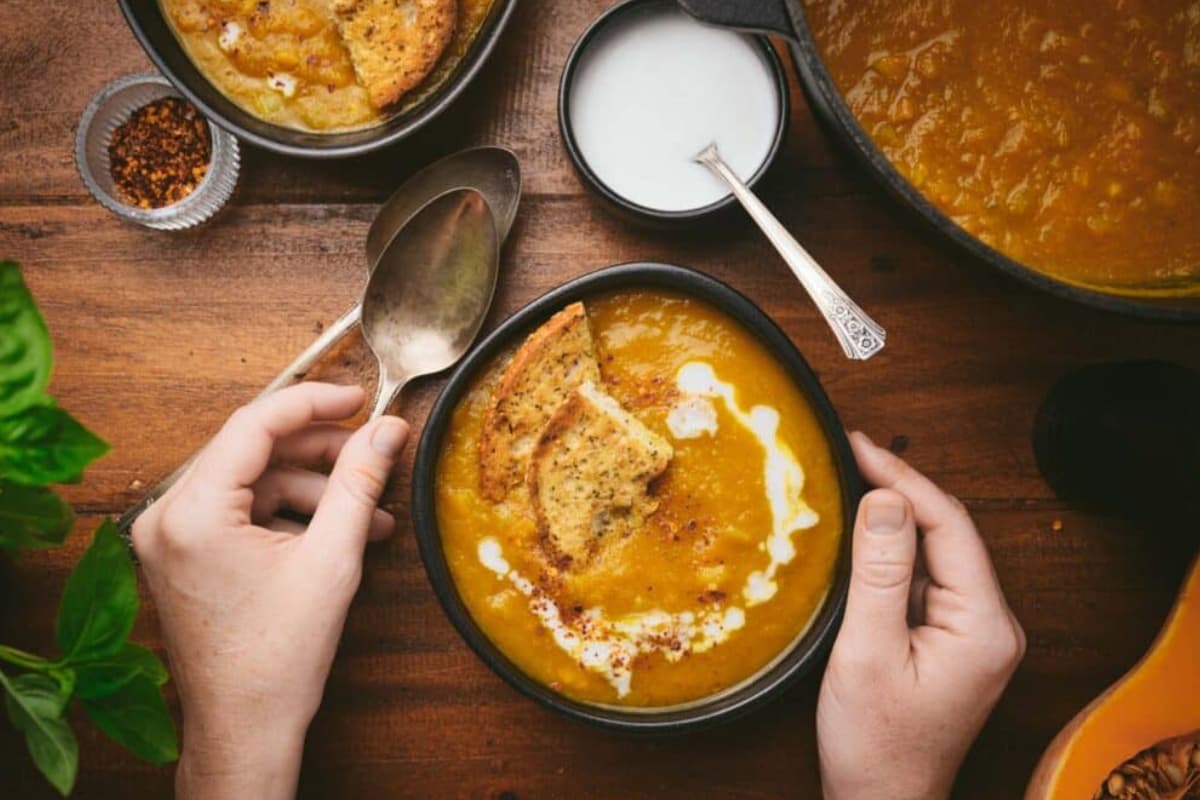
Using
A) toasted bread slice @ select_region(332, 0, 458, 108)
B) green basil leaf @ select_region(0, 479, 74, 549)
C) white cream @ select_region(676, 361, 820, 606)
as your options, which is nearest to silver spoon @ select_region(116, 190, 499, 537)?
toasted bread slice @ select_region(332, 0, 458, 108)

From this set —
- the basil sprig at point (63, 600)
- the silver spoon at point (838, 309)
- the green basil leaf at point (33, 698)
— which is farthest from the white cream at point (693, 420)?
the green basil leaf at point (33, 698)

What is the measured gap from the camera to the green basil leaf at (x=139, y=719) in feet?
5.10

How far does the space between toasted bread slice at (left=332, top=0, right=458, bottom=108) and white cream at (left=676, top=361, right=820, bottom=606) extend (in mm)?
919

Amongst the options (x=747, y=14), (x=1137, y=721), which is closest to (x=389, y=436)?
(x=747, y=14)

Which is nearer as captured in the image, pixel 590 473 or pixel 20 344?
pixel 20 344

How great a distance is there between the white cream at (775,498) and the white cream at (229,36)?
4.09ft

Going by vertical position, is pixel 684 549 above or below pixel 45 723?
below

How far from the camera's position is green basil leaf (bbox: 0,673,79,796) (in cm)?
146

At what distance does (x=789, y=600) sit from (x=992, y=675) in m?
0.40

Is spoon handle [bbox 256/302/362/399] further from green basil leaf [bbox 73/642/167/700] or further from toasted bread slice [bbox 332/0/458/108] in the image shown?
green basil leaf [bbox 73/642/167/700]

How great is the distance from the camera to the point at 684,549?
1.99 metres

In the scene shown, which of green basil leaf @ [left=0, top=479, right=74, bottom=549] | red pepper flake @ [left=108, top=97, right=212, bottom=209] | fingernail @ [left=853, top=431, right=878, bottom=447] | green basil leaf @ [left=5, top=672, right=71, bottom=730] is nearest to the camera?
green basil leaf @ [left=5, top=672, right=71, bottom=730]

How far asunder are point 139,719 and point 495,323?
102 centimetres

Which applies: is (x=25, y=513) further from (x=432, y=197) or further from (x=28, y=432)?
(x=432, y=197)
